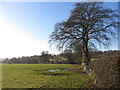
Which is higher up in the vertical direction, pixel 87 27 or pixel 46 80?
pixel 87 27

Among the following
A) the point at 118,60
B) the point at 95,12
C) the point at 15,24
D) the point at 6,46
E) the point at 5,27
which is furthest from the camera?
the point at 95,12

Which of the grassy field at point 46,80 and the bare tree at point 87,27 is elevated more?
the bare tree at point 87,27

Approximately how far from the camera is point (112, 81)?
3.93 metres

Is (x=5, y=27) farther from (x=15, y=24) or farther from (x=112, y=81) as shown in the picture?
(x=112, y=81)

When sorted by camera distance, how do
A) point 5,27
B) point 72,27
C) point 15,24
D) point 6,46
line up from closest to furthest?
point 5,27, point 6,46, point 15,24, point 72,27

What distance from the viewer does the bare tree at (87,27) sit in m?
13.5

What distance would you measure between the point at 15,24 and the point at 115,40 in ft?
41.7

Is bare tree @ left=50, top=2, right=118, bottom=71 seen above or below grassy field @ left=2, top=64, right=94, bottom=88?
above

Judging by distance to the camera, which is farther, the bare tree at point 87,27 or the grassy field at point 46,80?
the bare tree at point 87,27

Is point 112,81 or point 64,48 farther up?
point 64,48

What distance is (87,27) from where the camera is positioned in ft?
48.3

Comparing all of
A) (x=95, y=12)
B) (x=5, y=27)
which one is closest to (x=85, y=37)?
(x=95, y=12)

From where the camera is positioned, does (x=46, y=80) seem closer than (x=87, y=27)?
Yes

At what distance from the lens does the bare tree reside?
44.4ft
